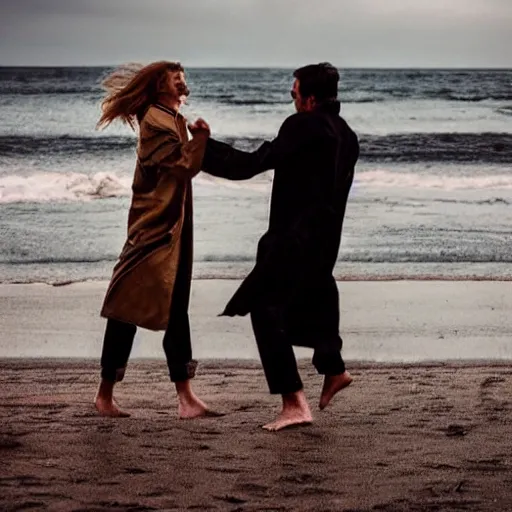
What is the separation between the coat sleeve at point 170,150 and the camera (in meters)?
4.44

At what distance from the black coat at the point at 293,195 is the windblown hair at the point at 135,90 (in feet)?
0.97

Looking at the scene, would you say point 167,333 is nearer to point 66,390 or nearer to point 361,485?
point 66,390

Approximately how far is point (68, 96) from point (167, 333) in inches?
813

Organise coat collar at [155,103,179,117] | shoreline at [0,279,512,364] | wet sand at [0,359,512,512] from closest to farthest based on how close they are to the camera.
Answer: wet sand at [0,359,512,512]
coat collar at [155,103,179,117]
shoreline at [0,279,512,364]

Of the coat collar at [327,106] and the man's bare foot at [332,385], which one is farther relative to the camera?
the man's bare foot at [332,385]

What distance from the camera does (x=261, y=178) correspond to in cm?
1608

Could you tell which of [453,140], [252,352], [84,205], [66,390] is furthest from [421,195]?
[66,390]

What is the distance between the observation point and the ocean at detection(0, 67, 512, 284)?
34.7 feet

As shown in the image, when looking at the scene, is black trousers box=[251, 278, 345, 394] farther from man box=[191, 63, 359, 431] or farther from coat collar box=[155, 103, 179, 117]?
coat collar box=[155, 103, 179, 117]

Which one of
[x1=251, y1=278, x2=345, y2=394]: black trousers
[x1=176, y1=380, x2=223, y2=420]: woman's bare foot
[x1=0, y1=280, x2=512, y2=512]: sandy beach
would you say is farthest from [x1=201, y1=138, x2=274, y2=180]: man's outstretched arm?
[x1=0, y1=280, x2=512, y2=512]: sandy beach

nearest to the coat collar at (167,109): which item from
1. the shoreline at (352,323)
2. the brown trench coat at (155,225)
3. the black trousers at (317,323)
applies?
the brown trench coat at (155,225)

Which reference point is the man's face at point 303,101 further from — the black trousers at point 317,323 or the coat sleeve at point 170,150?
the black trousers at point 317,323

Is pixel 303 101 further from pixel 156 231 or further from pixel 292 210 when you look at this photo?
pixel 156 231

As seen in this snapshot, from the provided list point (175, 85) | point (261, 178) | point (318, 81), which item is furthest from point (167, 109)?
point (261, 178)
